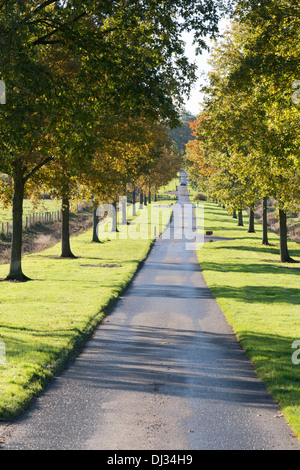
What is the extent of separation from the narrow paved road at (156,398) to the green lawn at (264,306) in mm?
291

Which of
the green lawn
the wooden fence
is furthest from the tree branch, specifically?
the wooden fence

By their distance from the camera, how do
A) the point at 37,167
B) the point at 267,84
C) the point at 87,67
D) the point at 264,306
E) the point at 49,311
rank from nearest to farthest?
the point at 87,67, the point at 49,311, the point at 267,84, the point at 264,306, the point at 37,167

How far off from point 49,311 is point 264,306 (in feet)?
22.1

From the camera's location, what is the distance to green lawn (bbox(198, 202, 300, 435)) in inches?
361

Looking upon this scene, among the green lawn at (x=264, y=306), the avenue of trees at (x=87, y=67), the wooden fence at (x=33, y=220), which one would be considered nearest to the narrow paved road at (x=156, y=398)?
the green lawn at (x=264, y=306)

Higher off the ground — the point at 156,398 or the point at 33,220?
the point at 33,220

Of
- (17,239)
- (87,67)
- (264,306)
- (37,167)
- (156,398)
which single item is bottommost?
(264,306)

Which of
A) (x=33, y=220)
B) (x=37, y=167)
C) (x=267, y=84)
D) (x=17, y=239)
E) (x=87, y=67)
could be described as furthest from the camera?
(x=33, y=220)

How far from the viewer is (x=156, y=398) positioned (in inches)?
322

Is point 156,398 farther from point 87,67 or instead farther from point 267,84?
point 267,84

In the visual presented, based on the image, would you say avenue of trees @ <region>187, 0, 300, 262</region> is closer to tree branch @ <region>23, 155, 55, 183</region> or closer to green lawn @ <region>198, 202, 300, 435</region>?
green lawn @ <region>198, 202, 300, 435</region>

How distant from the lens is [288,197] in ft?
77.3

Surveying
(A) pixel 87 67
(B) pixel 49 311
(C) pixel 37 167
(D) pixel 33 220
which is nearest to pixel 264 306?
(B) pixel 49 311

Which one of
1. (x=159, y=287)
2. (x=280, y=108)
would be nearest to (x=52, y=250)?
(x=159, y=287)
